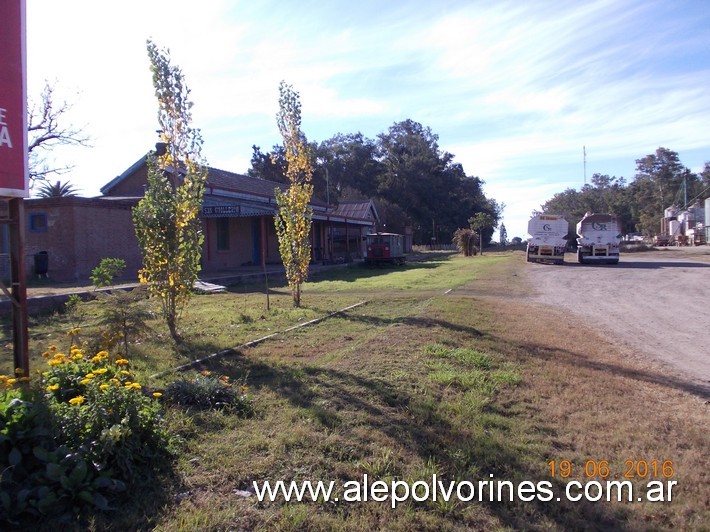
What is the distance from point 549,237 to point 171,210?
93.1 ft

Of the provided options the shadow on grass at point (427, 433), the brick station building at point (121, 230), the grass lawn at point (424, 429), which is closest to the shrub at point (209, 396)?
the grass lawn at point (424, 429)

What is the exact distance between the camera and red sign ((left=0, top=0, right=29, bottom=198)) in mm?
4191

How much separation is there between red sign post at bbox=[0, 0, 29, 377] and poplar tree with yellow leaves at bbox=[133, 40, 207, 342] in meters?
3.28

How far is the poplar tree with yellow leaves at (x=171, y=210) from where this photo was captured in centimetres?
768

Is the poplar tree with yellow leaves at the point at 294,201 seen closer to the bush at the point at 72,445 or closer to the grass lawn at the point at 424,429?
the grass lawn at the point at 424,429

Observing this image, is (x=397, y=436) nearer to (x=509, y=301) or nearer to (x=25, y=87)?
(x=25, y=87)

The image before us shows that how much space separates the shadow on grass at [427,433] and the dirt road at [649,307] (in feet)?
12.1

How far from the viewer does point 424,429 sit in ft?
14.8

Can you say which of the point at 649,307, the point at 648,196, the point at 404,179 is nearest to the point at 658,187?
the point at 648,196

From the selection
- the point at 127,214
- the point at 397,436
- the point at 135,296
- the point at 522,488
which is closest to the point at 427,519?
the point at 522,488

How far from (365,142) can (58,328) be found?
67.3 meters
